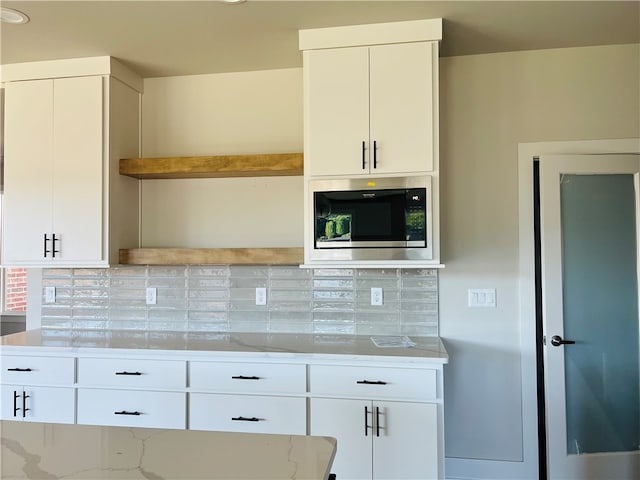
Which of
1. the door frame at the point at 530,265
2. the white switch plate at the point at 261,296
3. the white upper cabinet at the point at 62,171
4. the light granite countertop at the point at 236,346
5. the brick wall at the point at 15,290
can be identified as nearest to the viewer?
the light granite countertop at the point at 236,346

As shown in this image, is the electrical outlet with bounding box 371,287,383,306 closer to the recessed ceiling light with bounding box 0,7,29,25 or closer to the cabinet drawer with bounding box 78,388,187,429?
the cabinet drawer with bounding box 78,388,187,429

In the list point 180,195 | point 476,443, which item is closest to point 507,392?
point 476,443

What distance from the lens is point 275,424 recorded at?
2.20m

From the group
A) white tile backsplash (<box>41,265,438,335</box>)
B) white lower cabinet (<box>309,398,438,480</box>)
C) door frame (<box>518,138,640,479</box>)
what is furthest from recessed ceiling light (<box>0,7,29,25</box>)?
door frame (<box>518,138,640,479</box>)

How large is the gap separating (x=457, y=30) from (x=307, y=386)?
1.97 metres

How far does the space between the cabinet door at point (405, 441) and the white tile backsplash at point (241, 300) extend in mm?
576

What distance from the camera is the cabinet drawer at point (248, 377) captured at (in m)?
2.20

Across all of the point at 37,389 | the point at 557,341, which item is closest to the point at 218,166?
the point at 37,389

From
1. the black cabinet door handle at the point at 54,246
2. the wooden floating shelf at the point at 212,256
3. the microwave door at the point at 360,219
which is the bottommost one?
the wooden floating shelf at the point at 212,256

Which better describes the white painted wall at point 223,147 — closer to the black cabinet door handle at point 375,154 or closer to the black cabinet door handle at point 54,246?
the black cabinet door handle at point 54,246

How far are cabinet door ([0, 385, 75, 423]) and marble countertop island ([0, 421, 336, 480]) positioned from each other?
118 centimetres

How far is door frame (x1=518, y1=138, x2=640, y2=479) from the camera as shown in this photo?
98.2 inches

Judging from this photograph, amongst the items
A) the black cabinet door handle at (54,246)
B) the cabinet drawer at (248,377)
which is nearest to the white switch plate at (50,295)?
the black cabinet door handle at (54,246)

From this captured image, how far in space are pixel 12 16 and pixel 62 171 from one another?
84cm
